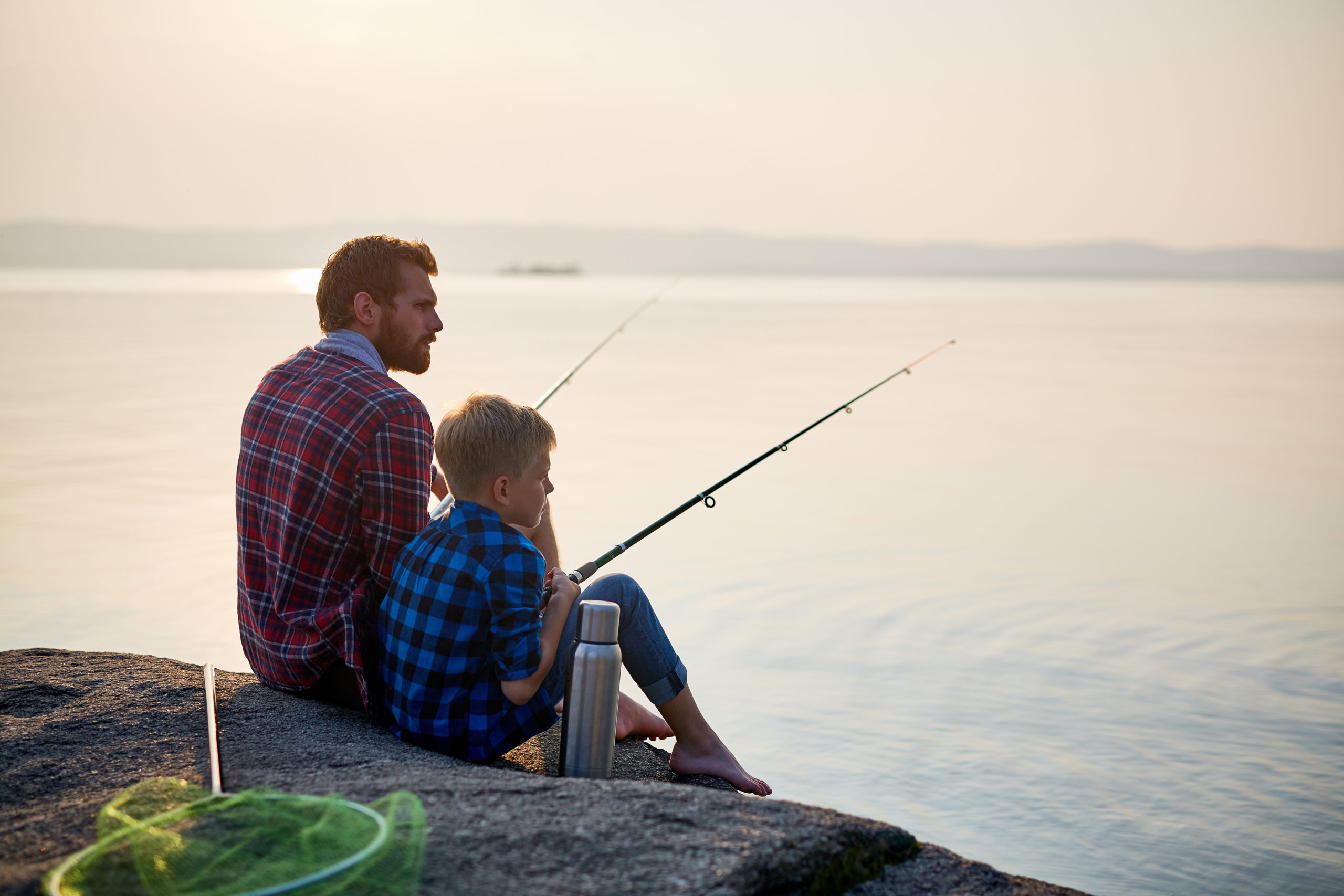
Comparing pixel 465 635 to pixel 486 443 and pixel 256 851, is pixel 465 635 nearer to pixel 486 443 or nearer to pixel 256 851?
pixel 486 443

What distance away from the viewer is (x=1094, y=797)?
148 inches

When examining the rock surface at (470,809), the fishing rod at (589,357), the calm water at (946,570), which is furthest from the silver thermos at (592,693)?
the calm water at (946,570)

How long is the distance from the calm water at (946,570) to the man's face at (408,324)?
189cm

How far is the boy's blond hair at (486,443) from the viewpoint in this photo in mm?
2447

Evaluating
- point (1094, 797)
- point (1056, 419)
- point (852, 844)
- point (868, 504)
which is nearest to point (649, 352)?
point (1056, 419)

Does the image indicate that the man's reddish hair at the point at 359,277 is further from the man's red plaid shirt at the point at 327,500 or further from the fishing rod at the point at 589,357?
the fishing rod at the point at 589,357

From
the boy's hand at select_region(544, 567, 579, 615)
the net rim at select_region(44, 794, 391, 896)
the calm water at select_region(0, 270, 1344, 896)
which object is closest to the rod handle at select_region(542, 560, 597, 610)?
the boy's hand at select_region(544, 567, 579, 615)

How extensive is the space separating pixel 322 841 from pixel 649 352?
58.3 feet

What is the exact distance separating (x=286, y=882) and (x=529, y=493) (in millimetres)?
1080

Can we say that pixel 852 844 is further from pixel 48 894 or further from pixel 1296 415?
pixel 1296 415

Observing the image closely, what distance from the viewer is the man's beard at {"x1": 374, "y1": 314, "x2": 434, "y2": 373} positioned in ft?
9.59

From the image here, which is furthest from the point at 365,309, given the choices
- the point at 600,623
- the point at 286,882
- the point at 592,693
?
the point at 286,882

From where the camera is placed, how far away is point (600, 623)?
8.22 ft

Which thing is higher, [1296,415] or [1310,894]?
[1296,415]
